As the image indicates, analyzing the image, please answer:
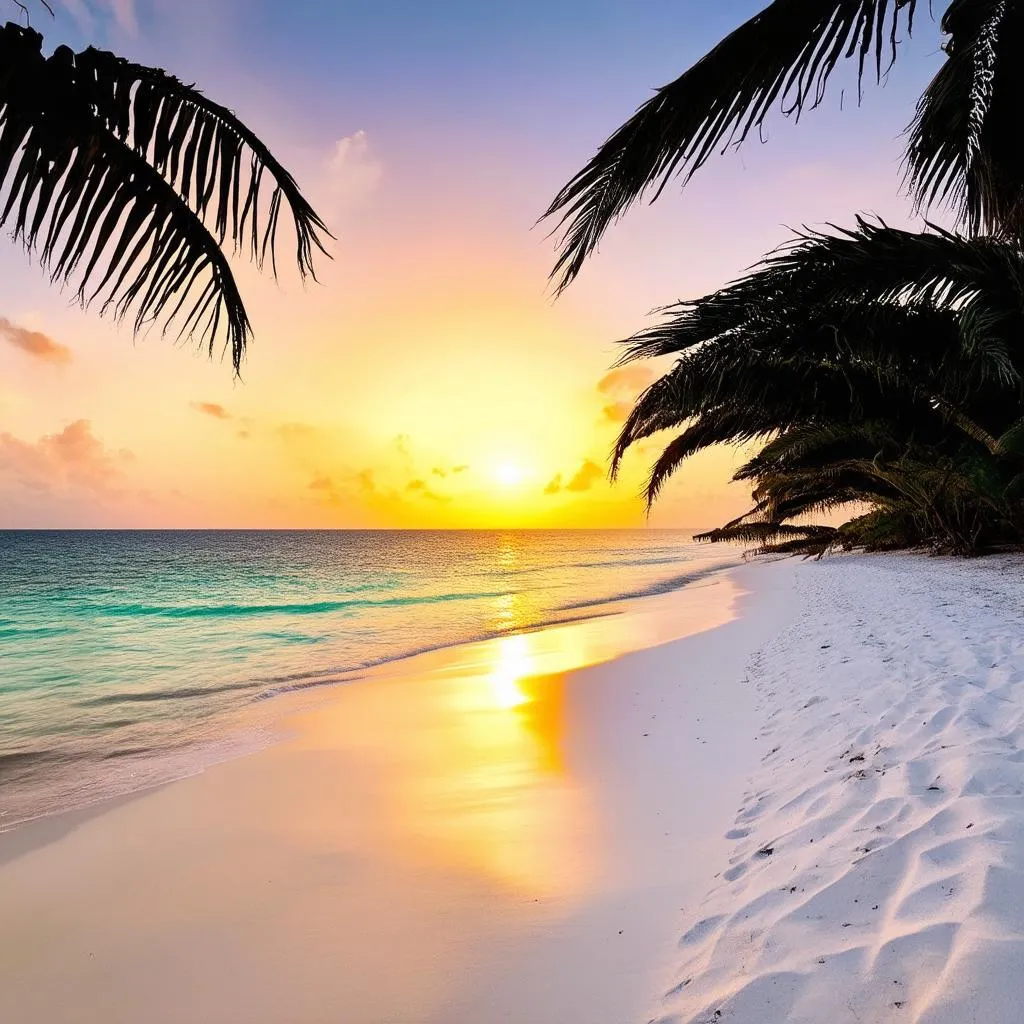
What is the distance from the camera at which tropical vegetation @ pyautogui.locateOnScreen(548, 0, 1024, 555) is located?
6.29 feet

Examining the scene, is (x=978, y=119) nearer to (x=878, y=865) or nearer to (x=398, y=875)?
(x=878, y=865)

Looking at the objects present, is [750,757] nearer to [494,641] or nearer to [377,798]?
[377,798]

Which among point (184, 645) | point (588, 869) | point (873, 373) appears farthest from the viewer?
point (184, 645)

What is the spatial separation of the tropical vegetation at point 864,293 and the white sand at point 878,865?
7.41ft

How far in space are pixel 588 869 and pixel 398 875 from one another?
0.92 meters

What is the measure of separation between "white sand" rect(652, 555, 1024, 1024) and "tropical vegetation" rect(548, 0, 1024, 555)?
7.41 ft

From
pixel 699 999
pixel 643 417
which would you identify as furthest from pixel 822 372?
pixel 699 999

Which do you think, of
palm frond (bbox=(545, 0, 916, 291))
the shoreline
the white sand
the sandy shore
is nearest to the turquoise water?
the shoreline

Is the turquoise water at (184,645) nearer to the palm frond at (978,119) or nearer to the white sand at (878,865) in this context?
the white sand at (878,865)

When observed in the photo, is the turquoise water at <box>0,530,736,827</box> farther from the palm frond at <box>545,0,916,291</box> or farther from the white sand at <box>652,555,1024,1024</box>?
the palm frond at <box>545,0,916,291</box>

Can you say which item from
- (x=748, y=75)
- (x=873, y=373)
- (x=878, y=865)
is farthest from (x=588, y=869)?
(x=873, y=373)

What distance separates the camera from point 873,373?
366 inches

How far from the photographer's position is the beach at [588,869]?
181 centimetres

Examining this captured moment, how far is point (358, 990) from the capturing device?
2.21 metres
